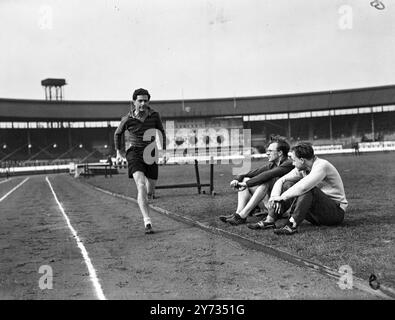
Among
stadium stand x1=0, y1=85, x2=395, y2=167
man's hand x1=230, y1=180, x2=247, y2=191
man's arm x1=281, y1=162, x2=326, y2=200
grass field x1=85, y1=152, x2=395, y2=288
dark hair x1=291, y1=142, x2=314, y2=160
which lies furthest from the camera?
stadium stand x1=0, y1=85, x2=395, y2=167

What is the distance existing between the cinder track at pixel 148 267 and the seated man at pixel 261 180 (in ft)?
2.11

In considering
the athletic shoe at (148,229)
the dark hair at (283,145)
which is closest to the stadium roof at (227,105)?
the athletic shoe at (148,229)

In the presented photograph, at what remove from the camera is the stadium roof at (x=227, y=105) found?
73375 millimetres

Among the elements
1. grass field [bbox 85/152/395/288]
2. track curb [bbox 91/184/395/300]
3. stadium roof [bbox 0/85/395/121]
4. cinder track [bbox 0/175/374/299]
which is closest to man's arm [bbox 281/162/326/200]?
grass field [bbox 85/152/395/288]

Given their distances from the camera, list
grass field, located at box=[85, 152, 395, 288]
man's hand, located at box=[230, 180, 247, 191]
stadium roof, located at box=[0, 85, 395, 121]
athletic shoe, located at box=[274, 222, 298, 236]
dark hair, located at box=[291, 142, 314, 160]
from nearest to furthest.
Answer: grass field, located at box=[85, 152, 395, 288] < athletic shoe, located at box=[274, 222, 298, 236] < dark hair, located at box=[291, 142, 314, 160] < man's hand, located at box=[230, 180, 247, 191] < stadium roof, located at box=[0, 85, 395, 121]

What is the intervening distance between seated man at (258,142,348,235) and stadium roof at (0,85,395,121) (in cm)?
6809

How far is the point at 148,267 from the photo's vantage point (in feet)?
17.1

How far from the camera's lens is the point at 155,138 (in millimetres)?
7863

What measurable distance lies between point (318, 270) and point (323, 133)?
242 ft

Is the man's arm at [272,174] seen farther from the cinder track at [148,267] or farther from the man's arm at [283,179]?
the cinder track at [148,267]

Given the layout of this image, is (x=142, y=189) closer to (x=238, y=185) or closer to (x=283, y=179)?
(x=238, y=185)

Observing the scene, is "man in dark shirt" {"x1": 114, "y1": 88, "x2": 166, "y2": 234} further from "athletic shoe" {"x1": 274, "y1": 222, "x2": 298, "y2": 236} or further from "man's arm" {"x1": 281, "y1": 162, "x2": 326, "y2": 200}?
"man's arm" {"x1": 281, "y1": 162, "x2": 326, "y2": 200}

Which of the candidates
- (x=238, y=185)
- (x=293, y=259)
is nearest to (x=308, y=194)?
(x=293, y=259)

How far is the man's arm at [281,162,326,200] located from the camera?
595cm
